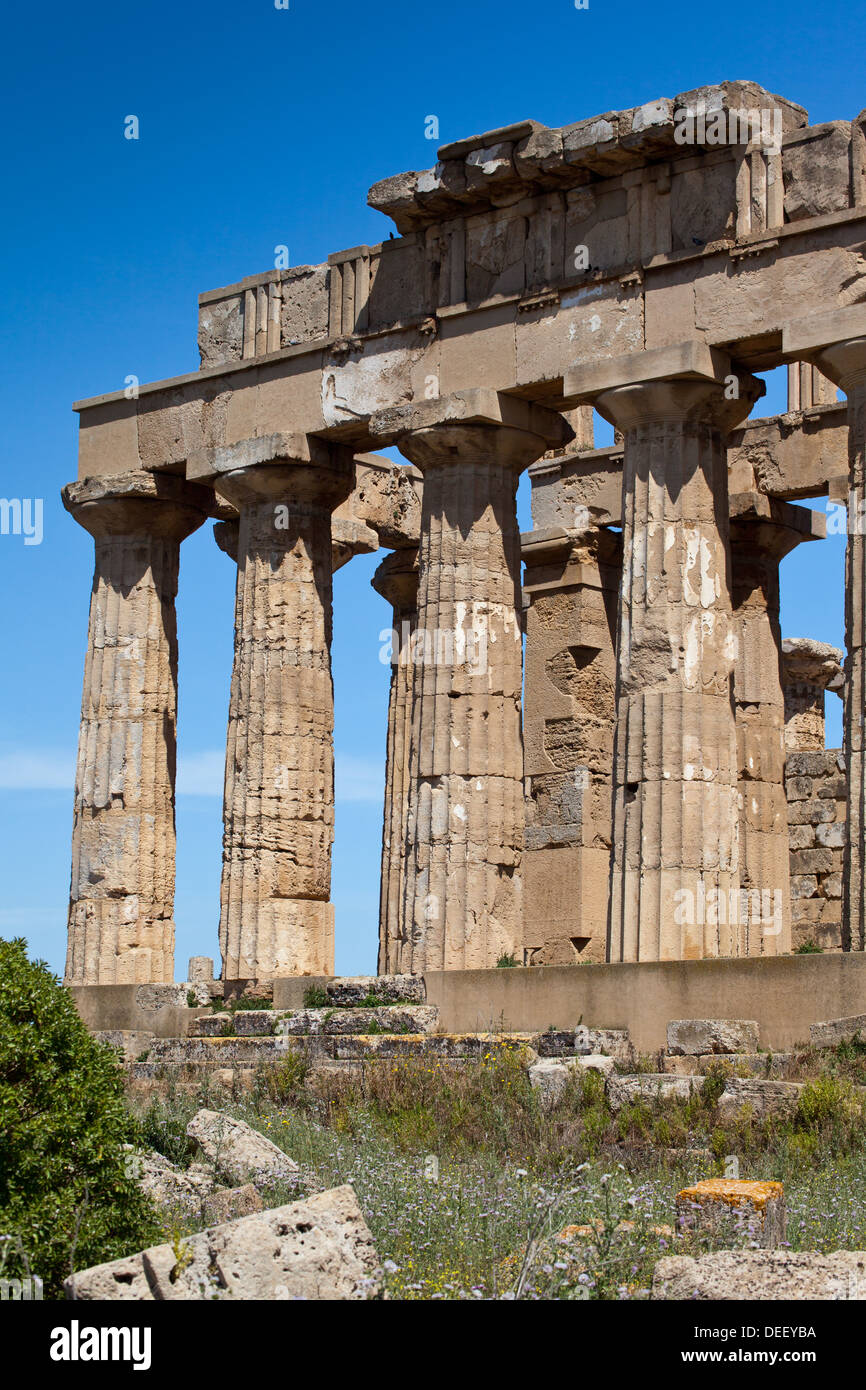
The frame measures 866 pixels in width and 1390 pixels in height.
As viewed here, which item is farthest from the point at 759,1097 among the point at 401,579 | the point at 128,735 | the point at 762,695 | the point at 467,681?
the point at 401,579

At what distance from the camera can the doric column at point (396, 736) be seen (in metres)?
26.9

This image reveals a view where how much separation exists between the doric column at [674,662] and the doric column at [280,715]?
181 inches

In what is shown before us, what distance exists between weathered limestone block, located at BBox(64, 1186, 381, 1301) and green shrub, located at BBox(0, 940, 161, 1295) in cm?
154

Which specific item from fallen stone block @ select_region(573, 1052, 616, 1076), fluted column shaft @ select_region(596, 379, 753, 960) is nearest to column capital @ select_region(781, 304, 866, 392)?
fluted column shaft @ select_region(596, 379, 753, 960)

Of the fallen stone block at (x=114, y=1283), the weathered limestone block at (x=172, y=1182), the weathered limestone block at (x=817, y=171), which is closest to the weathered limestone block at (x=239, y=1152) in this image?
the weathered limestone block at (x=172, y=1182)

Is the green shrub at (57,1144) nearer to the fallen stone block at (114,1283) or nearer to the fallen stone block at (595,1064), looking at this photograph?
the fallen stone block at (114,1283)

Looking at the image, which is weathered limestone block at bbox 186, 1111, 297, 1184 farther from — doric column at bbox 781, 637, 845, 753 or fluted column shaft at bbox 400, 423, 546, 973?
doric column at bbox 781, 637, 845, 753

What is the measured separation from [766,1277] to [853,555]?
37.7ft

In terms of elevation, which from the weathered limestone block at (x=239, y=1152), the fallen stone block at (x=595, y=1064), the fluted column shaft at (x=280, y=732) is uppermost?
the fluted column shaft at (x=280, y=732)

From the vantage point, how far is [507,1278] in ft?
31.1

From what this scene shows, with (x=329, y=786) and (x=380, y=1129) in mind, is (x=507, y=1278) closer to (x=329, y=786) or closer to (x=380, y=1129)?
(x=380, y=1129)

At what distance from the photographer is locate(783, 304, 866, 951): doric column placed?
18.1 meters

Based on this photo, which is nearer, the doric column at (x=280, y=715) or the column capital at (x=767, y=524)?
the doric column at (x=280, y=715)

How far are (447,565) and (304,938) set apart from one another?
4861mm
